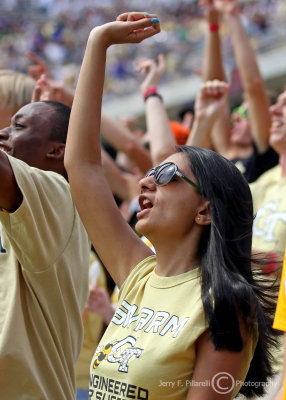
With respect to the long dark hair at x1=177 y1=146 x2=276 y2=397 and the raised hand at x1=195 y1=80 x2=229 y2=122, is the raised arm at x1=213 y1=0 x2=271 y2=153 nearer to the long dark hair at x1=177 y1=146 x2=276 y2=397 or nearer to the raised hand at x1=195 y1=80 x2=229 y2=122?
the raised hand at x1=195 y1=80 x2=229 y2=122

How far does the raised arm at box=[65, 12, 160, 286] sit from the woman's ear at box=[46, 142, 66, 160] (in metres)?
0.34

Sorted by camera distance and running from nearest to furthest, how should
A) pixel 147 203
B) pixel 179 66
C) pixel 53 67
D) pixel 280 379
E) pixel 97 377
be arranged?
pixel 97 377 < pixel 147 203 < pixel 280 379 < pixel 179 66 < pixel 53 67

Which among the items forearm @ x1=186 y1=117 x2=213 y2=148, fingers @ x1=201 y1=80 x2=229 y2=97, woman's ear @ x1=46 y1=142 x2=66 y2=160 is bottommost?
forearm @ x1=186 y1=117 x2=213 y2=148

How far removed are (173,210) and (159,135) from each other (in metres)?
1.54

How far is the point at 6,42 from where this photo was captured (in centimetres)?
2352

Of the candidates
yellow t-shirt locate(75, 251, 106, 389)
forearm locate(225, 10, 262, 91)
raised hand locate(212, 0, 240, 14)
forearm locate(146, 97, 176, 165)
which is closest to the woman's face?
forearm locate(146, 97, 176, 165)

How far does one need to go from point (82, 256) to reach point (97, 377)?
2.20 feet

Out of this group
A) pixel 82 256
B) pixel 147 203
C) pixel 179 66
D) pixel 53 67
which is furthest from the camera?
pixel 53 67

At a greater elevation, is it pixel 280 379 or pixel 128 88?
→ pixel 280 379

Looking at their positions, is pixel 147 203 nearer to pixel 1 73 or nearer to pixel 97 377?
pixel 97 377

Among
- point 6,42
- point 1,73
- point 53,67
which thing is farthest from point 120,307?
point 6,42

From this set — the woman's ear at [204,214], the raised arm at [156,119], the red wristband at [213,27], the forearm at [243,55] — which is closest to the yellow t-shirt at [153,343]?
the woman's ear at [204,214]

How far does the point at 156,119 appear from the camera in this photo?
13.4 ft

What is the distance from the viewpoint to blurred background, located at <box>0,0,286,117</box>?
61.4ft
